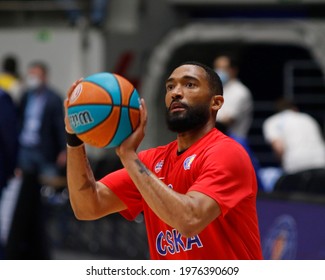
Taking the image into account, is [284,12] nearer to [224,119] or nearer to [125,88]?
[224,119]

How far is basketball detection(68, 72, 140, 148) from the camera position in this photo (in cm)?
538

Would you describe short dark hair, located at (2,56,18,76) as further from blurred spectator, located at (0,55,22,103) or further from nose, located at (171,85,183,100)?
→ nose, located at (171,85,183,100)

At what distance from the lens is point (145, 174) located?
5.24 metres

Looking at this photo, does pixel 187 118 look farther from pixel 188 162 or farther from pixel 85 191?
pixel 85 191

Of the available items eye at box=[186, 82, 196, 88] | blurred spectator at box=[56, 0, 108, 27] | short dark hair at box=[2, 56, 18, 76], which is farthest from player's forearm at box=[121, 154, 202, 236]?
blurred spectator at box=[56, 0, 108, 27]

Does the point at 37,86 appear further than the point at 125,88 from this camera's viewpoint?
Yes

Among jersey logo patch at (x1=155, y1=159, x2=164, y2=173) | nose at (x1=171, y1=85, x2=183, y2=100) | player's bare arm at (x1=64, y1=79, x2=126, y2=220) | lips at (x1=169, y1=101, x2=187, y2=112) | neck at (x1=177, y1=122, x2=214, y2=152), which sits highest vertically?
nose at (x1=171, y1=85, x2=183, y2=100)

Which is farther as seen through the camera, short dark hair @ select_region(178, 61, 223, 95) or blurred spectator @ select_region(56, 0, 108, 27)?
blurred spectator @ select_region(56, 0, 108, 27)

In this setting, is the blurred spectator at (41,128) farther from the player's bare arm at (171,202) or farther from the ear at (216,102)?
the player's bare arm at (171,202)

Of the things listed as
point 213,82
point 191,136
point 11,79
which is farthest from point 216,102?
point 11,79

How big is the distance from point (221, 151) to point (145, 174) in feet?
1.39

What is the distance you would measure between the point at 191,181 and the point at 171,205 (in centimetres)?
42

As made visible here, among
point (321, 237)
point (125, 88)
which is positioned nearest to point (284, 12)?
point (321, 237)

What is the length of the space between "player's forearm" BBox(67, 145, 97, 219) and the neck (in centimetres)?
49
